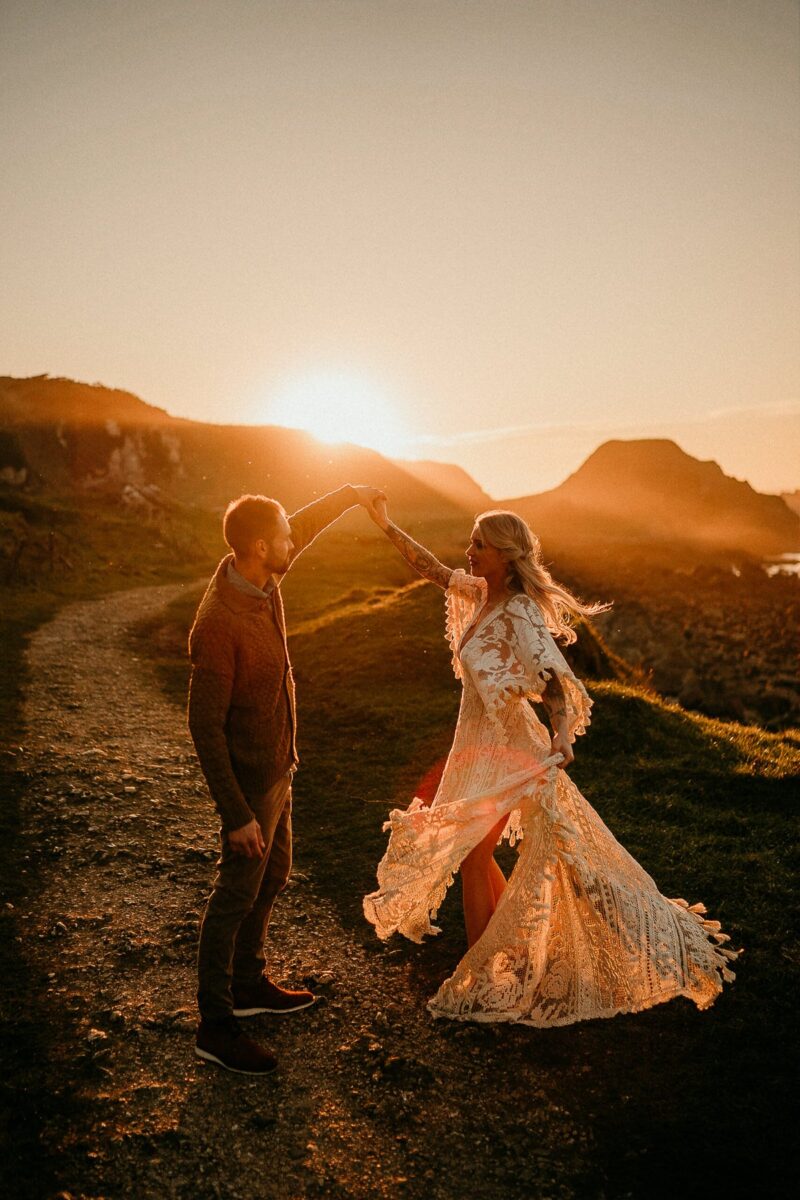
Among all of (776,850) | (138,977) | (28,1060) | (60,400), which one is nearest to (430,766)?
(776,850)

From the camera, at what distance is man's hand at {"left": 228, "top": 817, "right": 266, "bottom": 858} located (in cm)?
425

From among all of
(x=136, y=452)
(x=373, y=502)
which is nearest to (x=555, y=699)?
(x=373, y=502)

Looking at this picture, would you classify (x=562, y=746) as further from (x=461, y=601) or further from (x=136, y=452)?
(x=136, y=452)

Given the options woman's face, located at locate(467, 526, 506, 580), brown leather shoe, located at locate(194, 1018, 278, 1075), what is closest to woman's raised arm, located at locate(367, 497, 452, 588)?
woman's face, located at locate(467, 526, 506, 580)

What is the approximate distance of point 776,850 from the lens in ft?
24.1

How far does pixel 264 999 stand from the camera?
200 inches

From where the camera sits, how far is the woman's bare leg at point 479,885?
498cm

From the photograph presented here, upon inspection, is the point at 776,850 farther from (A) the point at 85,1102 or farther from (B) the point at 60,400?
(B) the point at 60,400

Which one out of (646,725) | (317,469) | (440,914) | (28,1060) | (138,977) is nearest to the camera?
(28,1060)

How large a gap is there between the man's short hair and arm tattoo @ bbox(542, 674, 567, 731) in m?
2.02

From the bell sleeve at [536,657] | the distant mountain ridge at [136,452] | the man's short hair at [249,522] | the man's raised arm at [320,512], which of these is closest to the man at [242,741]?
the man's short hair at [249,522]

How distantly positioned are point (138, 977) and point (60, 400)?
69925 millimetres

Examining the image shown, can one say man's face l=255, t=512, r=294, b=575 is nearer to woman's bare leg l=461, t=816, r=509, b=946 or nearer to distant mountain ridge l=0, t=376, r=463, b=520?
woman's bare leg l=461, t=816, r=509, b=946

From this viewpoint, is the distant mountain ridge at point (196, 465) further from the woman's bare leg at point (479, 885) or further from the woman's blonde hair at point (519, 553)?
the woman's bare leg at point (479, 885)
